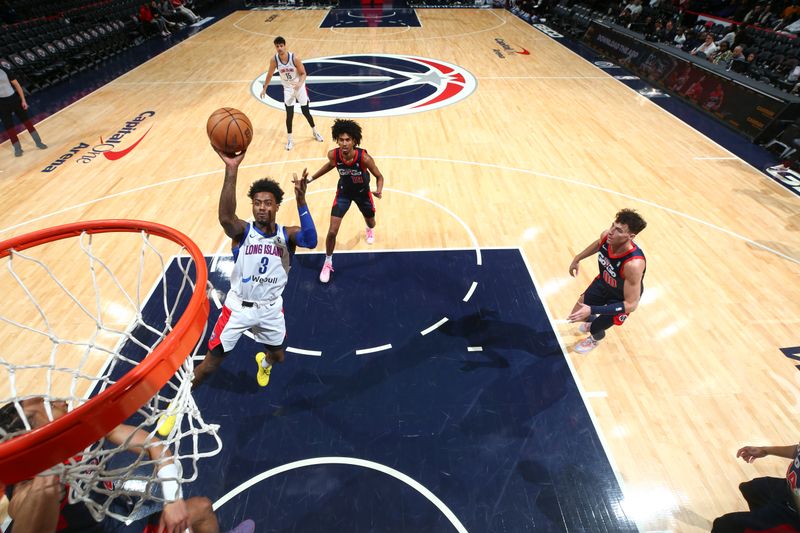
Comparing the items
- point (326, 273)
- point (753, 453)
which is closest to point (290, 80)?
point (326, 273)

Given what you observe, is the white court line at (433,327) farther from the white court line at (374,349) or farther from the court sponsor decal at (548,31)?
the court sponsor decal at (548,31)

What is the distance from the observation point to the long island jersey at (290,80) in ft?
25.8

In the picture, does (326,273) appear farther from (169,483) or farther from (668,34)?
(668,34)

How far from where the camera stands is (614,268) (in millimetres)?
3895

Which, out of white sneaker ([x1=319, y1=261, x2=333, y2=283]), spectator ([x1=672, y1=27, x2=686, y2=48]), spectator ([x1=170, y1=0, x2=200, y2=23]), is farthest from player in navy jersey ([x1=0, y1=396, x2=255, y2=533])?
spectator ([x1=170, y1=0, x2=200, y2=23])

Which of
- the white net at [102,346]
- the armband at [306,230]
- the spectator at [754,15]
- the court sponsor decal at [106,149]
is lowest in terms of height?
the court sponsor decal at [106,149]

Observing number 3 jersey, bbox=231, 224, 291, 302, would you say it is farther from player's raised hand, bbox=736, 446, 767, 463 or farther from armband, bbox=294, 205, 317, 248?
player's raised hand, bbox=736, 446, 767, 463

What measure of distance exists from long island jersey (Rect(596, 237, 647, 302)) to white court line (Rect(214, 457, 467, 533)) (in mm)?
2489

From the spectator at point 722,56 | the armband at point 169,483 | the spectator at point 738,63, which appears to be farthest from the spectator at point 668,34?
the armband at point 169,483

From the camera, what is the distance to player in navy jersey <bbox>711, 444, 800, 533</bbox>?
96.7 inches

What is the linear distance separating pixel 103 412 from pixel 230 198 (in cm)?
183

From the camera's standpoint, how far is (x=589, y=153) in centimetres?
860

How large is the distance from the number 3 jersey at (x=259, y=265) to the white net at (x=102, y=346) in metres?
0.37

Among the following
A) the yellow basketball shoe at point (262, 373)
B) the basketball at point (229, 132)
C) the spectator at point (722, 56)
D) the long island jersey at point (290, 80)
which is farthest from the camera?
the spectator at point (722, 56)
